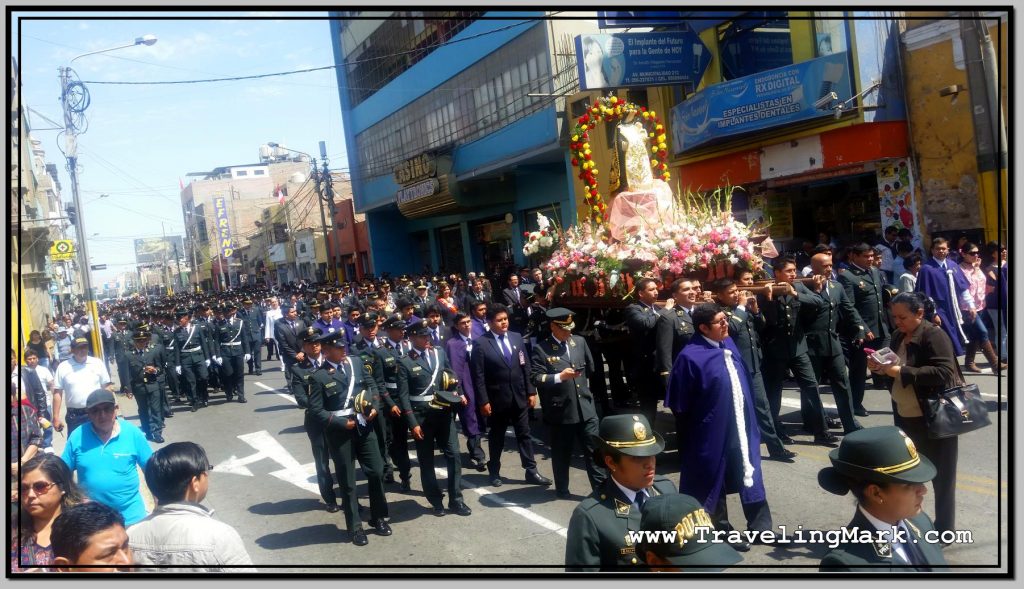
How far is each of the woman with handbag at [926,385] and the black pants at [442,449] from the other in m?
3.38

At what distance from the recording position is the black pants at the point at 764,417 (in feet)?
21.9

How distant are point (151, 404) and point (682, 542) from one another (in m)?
10.2

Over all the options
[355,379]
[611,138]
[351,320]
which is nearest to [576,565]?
[355,379]

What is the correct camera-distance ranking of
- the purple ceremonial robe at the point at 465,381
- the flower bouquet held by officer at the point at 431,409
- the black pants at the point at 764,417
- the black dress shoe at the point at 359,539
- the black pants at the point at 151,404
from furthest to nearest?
the black pants at the point at 151,404
the purple ceremonial robe at the point at 465,381
the black pants at the point at 764,417
the flower bouquet held by officer at the point at 431,409
the black dress shoe at the point at 359,539

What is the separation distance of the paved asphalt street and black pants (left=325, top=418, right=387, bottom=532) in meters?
0.26

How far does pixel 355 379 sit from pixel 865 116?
11.3 meters

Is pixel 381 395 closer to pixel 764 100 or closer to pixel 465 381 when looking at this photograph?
pixel 465 381

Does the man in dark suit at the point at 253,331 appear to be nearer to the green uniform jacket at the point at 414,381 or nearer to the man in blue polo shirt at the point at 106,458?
the green uniform jacket at the point at 414,381

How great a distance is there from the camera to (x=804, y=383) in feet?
23.5

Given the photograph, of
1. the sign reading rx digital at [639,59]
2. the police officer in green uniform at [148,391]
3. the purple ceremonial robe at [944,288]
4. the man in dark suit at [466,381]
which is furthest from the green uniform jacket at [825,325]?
the sign reading rx digital at [639,59]

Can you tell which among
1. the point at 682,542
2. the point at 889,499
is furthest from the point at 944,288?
the point at 682,542

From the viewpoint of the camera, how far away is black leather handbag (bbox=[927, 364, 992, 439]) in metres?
4.23

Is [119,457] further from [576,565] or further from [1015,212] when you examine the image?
[1015,212]

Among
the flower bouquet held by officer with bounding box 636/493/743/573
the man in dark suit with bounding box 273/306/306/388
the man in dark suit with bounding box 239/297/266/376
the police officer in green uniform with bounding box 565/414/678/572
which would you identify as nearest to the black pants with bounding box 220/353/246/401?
the man in dark suit with bounding box 273/306/306/388
